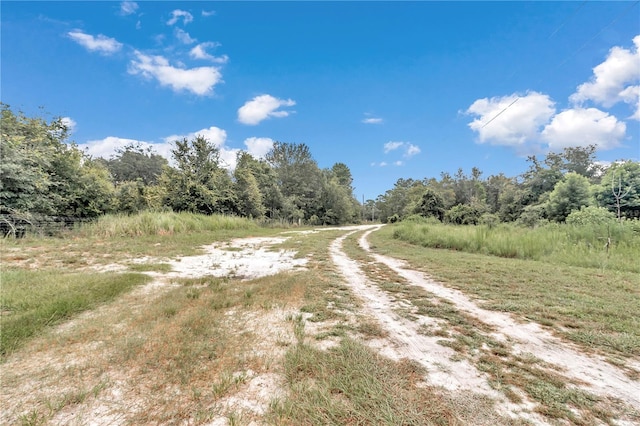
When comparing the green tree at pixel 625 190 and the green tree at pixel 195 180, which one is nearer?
the green tree at pixel 625 190

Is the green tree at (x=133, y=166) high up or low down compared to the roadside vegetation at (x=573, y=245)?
up

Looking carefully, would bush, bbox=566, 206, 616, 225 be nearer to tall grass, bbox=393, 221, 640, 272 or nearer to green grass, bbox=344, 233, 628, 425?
tall grass, bbox=393, 221, 640, 272

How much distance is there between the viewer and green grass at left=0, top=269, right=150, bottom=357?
9.33 ft

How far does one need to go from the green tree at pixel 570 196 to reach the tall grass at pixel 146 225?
21180 mm

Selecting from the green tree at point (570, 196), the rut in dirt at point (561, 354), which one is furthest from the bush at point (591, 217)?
the rut in dirt at point (561, 354)

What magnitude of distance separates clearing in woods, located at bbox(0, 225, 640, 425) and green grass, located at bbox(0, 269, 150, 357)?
0.19m

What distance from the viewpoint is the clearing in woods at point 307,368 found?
1.69 metres

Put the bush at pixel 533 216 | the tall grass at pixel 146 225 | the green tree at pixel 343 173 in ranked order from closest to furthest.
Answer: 1. the tall grass at pixel 146 225
2. the bush at pixel 533 216
3. the green tree at pixel 343 173

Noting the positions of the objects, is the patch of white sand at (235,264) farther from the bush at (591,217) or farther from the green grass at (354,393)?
the bush at (591,217)

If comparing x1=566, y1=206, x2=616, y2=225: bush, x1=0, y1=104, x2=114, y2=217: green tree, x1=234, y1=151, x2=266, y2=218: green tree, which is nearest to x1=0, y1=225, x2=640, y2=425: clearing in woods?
x1=566, y1=206, x2=616, y2=225: bush

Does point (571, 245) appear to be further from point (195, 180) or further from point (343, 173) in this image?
point (343, 173)

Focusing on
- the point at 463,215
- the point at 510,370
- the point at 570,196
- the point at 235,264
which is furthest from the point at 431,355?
the point at 463,215

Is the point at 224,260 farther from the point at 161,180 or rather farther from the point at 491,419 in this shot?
the point at 161,180

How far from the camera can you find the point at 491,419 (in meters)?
1.62
